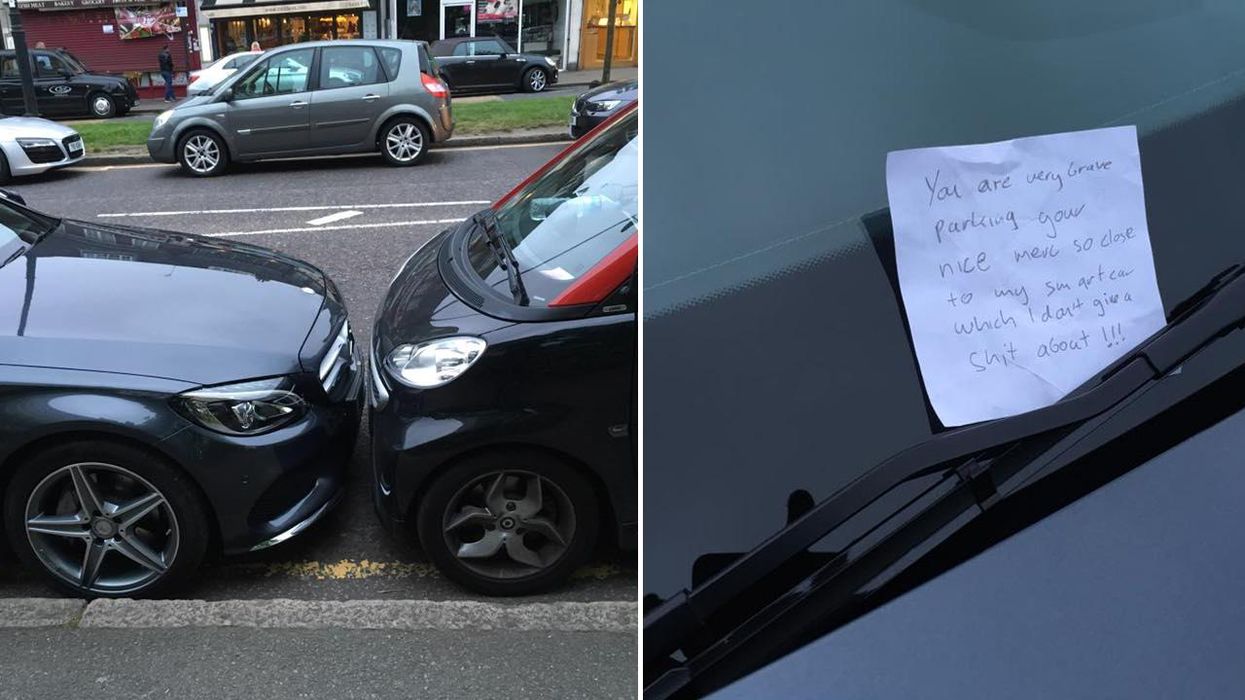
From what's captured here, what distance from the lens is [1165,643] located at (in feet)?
3.29

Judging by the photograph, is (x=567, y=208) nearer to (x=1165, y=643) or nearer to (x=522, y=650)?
(x=522, y=650)

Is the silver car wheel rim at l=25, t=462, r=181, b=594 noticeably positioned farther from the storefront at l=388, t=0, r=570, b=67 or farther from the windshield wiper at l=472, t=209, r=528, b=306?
the storefront at l=388, t=0, r=570, b=67

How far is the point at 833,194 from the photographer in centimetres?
133

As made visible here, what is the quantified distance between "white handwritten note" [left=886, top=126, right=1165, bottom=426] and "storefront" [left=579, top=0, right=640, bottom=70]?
28520 mm

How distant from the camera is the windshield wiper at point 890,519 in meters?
1.12

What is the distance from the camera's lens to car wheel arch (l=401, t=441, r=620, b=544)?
127 inches

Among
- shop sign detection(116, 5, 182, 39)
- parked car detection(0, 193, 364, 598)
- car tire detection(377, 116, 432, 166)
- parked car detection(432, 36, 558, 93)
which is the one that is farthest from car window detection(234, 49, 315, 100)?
shop sign detection(116, 5, 182, 39)

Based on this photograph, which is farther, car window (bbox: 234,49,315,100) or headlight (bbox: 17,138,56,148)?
headlight (bbox: 17,138,56,148)

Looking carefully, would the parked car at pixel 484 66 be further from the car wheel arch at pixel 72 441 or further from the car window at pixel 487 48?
the car wheel arch at pixel 72 441

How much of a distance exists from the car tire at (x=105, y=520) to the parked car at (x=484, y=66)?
19866 mm

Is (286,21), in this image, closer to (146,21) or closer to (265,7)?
(265,7)

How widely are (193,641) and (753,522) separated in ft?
8.54

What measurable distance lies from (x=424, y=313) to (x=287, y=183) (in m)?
8.80

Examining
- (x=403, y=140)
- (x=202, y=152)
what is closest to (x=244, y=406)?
(x=403, y=140)
